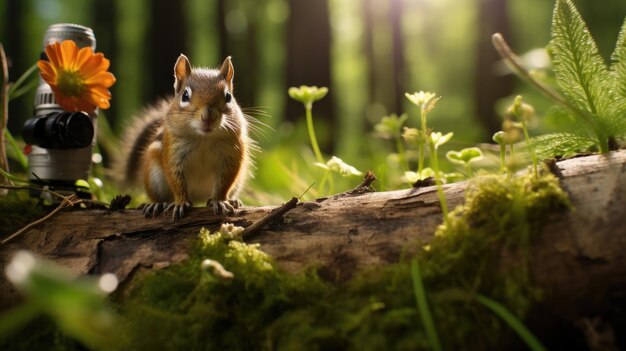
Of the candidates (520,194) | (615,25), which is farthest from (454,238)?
(615,25)

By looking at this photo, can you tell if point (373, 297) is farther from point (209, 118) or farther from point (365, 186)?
point (209, 118)

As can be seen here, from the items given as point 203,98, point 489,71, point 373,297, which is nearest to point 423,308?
point 373,297

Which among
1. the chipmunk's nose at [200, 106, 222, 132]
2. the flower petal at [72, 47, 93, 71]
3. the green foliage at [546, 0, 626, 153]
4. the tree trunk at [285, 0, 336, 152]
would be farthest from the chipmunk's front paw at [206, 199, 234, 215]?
the tree trunk at [285, 0, 336, 152]

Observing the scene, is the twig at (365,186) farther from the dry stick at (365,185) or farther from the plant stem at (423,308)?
the plant stem at (423,308)

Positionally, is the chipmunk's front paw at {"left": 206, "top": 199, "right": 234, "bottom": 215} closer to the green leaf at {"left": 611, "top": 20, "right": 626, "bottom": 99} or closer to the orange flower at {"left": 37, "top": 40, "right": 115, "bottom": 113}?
the orange flower at {"left": 37, "top": 40, "right": 115, "bottom": 113}

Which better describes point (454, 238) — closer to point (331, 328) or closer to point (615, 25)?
point (331, 328)
